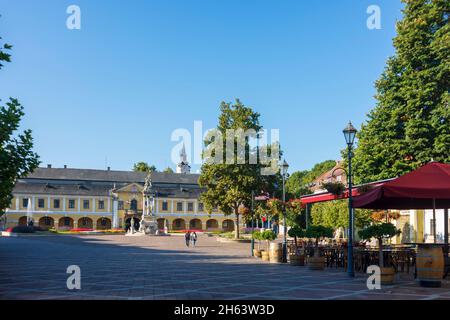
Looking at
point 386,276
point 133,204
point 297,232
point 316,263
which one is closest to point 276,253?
point 297,232

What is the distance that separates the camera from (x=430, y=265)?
523 inches

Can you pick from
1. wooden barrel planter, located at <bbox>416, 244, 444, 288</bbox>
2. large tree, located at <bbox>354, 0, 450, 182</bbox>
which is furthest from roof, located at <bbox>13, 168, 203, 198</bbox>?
wooden barrel planter, located at <bbox>416, 244, 444, 288</bbox>

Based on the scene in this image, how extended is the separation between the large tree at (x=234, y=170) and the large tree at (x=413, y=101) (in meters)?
17.2

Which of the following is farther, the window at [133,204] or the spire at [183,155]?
the spire at [183,155]

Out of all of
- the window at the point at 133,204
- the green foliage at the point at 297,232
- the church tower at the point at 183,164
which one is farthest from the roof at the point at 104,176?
the green foliage at the point at 297,232

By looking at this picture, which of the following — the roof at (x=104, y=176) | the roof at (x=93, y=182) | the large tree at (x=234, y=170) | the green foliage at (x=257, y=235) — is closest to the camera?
the green foliage at (x=257, y=235)

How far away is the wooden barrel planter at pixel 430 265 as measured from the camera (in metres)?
13.2

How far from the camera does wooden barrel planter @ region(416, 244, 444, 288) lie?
1323cm

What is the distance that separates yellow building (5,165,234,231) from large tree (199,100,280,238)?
100ft

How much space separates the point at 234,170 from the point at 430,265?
1404 inches

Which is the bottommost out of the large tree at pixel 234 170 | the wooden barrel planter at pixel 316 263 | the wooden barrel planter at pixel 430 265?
the wooden barrel planter at pixel 316 263

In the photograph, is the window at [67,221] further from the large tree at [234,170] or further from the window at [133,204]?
the large tree at [234,170]

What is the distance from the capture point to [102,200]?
88.6 metres

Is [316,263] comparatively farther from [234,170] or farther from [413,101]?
[234,170]
